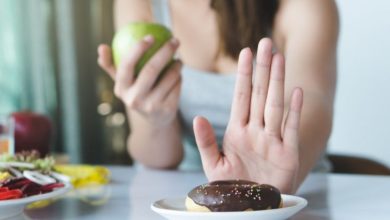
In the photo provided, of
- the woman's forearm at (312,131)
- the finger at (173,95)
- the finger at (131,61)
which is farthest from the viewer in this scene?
the finger at (173,95)

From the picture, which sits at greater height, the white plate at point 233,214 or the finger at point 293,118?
the finger at point 293,118

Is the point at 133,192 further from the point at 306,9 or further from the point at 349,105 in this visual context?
the point at 349,105

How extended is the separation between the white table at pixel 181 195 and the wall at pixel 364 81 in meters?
1.36

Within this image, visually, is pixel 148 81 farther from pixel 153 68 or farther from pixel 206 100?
pixel 206 100

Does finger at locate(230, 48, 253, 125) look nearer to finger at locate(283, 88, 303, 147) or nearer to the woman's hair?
finger at locate(283, 88, 303, 147)

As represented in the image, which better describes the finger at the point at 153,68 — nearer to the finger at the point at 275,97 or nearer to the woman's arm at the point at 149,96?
the woman's arm at the point at 149,96

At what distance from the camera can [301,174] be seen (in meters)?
0.94

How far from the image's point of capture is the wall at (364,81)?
238 centimetres

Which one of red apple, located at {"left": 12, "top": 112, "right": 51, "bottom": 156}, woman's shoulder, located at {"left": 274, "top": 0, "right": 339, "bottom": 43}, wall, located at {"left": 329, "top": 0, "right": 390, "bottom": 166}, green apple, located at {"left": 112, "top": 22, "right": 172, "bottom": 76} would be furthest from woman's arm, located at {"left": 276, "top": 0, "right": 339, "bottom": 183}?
wall, located at {"left": 329, "top": 0, "right": 390, "bottom": 166}

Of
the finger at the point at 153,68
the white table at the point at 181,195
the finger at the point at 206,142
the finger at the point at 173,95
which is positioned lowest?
the white table at the point at 181,195

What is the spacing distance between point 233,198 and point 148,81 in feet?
1.62

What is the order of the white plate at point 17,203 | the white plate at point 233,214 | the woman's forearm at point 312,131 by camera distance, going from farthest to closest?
the woman's forearm at point 312,131 → the white plate at point 17,203 → the white plate at point 233,214

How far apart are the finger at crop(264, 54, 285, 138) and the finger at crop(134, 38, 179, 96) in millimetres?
331

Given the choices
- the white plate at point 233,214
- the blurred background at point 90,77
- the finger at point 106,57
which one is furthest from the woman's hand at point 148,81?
the blurred background at point 90,77
